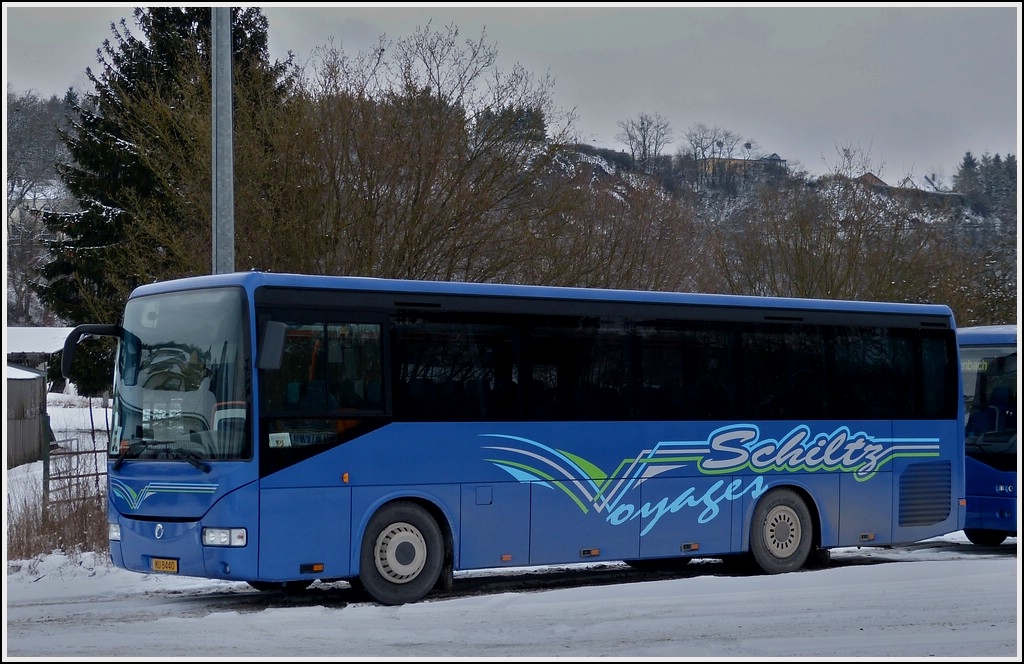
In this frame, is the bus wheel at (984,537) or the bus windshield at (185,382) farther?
the bus wheel at (984,537)

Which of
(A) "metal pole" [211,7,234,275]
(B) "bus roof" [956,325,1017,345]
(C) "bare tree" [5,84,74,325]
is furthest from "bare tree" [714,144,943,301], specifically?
(A) "metal pole" [211,7,234,275]

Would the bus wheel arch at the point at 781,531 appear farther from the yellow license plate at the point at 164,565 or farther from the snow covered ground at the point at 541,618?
the yellow license plate at the point at 164,565

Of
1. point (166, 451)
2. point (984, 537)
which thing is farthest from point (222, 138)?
point (984, 537)

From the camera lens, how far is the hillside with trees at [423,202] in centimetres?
2250

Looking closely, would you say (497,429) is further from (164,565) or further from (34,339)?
(34,339)

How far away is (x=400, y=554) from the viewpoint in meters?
12.6

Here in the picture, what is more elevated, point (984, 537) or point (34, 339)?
point (34, 339)

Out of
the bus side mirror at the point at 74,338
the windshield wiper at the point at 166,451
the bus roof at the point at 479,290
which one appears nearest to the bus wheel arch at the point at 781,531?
the bus roof at the point at 479,290

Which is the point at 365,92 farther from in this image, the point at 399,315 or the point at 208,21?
the point at 208,21

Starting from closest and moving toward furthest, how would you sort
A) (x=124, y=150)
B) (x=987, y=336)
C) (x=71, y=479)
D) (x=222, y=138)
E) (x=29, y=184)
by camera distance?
(x=222, y=138), (x=987, y=336), (x=71, y=479), (x=124, y=150), (x=29, y=184)

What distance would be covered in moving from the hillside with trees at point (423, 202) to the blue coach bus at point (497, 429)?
863 cm

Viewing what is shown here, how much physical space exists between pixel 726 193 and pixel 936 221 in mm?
10337

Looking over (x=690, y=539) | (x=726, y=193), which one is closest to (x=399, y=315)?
(x=690, y=539)

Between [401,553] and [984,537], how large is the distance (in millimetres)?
10413
